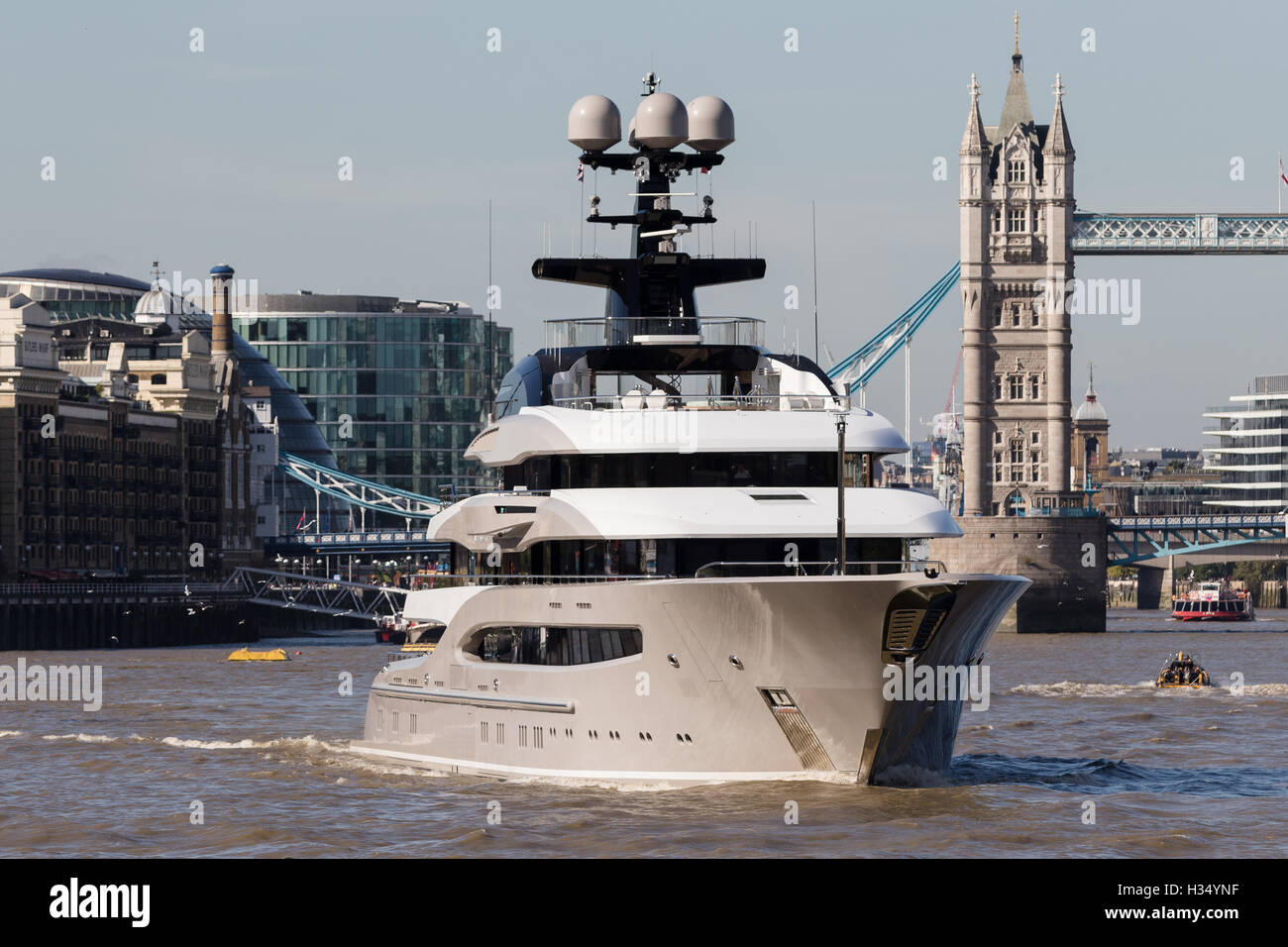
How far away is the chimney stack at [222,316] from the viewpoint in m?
163

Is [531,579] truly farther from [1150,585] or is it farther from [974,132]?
[1150,585]

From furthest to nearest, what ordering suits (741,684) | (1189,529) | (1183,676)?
(1189,529) → (1183,676) → (741,684)

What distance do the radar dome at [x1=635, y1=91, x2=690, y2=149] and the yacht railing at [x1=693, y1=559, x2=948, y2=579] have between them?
35.3 feet

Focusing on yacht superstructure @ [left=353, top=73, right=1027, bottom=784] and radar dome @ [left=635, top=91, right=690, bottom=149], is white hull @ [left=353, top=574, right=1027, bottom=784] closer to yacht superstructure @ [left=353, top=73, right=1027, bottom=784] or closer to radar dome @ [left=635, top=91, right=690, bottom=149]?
yacht superstructure @ [left=353, top=73, right=1027, bottom=784]

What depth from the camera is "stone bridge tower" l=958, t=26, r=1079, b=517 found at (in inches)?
6211

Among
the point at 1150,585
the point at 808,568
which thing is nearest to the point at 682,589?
the point at 808,568

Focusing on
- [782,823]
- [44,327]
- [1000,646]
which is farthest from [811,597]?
[44,327]

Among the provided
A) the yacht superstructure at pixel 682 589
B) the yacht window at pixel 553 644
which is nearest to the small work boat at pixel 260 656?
the yacht superstructure at pixel 682 589

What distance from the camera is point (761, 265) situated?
40.4 m

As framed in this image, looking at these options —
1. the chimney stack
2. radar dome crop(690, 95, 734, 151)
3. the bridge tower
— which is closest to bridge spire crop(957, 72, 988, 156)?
the bridge tower

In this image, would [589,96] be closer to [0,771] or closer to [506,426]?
[506,426]

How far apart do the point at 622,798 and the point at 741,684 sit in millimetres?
2339

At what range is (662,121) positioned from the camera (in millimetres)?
38969

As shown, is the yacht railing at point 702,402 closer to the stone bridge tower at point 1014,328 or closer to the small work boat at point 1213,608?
the small work boat at point 1213,608
